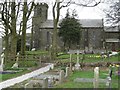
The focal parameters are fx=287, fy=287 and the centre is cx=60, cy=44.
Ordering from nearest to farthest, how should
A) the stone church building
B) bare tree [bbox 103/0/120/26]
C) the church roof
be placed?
bare tree [bbox 103/0/120/26]
the stone church building
the church roof

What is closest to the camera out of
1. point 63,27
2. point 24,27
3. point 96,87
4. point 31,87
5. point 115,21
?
point 31,87

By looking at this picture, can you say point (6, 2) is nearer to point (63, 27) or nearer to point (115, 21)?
point (115, 21)

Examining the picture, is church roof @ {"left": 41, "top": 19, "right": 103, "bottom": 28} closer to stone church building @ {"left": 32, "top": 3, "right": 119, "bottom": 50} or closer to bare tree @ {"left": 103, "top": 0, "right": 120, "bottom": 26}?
stone church building @ {"left": 32, "top": 3, "right": 119, "bottom": 50}

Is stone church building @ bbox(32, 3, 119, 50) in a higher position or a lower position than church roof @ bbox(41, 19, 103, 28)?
lower

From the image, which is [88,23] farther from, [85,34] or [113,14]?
[113,14]

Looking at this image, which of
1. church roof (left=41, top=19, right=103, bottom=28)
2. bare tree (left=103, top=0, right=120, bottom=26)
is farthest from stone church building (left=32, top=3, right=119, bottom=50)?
bare tree (left=103, top=0, right=120, bottom=26)

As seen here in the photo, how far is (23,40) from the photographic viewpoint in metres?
30.1

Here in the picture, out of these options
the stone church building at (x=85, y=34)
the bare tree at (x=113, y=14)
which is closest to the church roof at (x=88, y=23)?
the stone church building at (x=85, y=34)

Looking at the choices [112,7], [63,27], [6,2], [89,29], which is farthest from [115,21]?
[89,29]

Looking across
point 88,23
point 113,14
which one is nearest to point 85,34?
point 88,23

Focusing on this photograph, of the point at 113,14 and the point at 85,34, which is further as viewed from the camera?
the point at 85,34

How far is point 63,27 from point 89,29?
715 inches

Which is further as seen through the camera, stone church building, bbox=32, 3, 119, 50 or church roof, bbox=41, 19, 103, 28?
church roof, bbox=41, 19, 103, 28

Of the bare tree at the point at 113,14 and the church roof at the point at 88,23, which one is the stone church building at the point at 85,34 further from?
the bare tree at the point at 113,14
